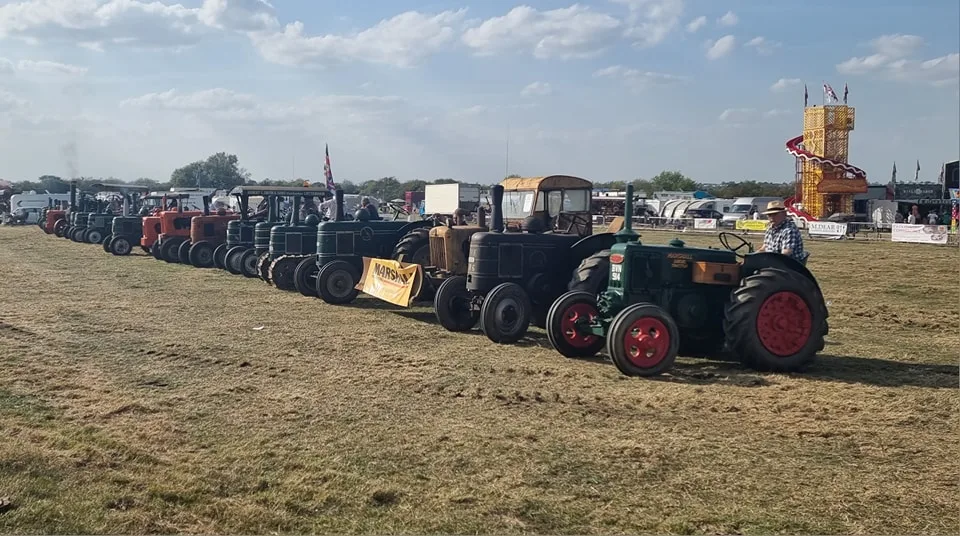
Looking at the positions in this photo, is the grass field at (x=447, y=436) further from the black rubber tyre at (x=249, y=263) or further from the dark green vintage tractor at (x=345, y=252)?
the black rubber tyre at (x=249, y=263)

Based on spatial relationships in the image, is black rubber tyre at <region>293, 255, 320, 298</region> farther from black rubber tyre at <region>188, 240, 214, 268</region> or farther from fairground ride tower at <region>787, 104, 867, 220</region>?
fairground ride tower at <region>787, 104, 867, 220</region>

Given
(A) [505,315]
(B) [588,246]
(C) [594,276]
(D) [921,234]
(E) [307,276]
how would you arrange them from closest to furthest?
(C) [594,276] < (A) [505,315] < (B) [588,246] < (E) [307,276] < (D) [921,234]

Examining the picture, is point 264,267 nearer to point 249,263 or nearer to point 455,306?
point 249,263

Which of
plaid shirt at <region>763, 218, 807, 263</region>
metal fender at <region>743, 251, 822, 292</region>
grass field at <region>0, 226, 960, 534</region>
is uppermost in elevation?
plaid shirt at <region>763, 218, 807, 263</region>

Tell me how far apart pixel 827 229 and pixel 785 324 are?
24.7 metres

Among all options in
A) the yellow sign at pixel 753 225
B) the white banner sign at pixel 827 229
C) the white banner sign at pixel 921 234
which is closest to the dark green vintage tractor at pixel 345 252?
the white banner sign at pixel 921 234

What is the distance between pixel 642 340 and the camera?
7914mm

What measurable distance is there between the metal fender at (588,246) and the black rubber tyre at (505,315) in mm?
1183

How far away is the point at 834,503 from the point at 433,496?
6.63 feet

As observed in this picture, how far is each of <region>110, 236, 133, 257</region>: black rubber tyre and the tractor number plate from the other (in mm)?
19593

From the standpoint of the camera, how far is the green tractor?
26.1 ft

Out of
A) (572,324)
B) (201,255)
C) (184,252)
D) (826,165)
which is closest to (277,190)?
(201,255)

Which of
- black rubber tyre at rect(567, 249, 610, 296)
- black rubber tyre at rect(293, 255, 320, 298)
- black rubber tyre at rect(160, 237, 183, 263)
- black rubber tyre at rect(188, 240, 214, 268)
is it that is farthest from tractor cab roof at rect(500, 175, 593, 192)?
black rubber tyre at rect(160, 237, 183, 263)

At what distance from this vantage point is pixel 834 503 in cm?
458
